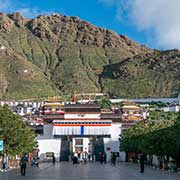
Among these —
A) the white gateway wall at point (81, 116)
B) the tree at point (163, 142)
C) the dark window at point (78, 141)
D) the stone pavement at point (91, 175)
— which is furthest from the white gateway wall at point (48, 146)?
the stone pavement at point (91, 175)

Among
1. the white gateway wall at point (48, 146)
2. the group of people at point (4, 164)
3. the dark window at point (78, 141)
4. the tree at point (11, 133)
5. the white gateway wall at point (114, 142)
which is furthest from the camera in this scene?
the dark window at point (78, 141)

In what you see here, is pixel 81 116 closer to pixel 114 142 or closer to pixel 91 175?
pixel 114 142

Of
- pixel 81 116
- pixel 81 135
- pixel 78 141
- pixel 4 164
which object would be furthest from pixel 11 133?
pixel 81 116

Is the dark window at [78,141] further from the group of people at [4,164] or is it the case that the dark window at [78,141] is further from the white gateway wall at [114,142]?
the group of people at [4,164]

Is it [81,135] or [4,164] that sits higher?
[81,135]

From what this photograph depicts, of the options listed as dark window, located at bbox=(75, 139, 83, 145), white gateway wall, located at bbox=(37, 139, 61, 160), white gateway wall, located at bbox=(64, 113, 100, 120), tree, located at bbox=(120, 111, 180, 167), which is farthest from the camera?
white gateway wall, located at bbox=(64, 113, 100, 120)

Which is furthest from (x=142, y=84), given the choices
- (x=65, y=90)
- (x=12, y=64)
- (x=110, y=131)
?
(x=110, y=131)

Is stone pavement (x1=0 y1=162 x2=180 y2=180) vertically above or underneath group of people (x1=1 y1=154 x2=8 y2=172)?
underneath

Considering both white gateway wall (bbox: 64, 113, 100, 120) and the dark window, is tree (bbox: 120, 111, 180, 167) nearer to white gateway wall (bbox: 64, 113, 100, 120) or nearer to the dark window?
the dark window

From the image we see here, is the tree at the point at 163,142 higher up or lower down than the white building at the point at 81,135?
lower down

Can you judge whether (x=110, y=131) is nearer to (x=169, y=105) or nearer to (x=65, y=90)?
(x=169, y=105)

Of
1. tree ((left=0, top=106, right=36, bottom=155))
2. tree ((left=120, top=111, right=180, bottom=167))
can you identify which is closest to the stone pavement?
tree ((left=120, top=111, right=180, bottom=167))

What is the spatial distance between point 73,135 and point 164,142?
178 feet

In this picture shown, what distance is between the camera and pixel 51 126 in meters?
104
